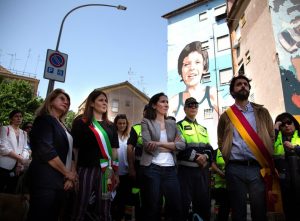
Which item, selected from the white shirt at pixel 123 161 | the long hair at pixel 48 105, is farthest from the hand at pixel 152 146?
the white shirt at pixel 123 161

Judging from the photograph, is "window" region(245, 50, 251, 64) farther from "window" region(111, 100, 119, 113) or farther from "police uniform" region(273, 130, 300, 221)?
"window" region(111, 100, 119, 113)

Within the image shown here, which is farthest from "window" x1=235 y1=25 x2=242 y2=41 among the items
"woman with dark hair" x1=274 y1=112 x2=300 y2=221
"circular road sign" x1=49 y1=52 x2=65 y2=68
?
"woman with dark hair" x1=274 y1=112 x2=300 y2=221

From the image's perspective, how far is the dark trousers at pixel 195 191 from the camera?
415 centimetres

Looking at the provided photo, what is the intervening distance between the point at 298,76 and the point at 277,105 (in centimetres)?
202

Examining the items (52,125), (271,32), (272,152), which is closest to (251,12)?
(271,32)

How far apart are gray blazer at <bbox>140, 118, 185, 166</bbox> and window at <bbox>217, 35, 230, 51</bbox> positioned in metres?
23.5

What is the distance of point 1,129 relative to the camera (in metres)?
5.56

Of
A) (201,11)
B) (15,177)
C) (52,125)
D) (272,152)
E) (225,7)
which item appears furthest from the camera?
(201,11)

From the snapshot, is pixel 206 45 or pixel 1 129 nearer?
pixel 1 129

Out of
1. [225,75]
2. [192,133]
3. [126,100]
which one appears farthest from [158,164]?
[126,100]

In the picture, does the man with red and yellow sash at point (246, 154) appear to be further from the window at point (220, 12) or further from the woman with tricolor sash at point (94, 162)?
the window at point (220, 12)

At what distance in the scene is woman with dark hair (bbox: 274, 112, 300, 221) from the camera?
3.18 m

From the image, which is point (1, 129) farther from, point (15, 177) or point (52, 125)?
point (52, 125)

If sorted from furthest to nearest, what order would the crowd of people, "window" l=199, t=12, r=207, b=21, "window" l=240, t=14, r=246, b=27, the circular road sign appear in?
"window" l=199, t=12, r=207, b=21, "window" l=240, t=14, r=246, b=27, the circular road sign, the crowd of people
